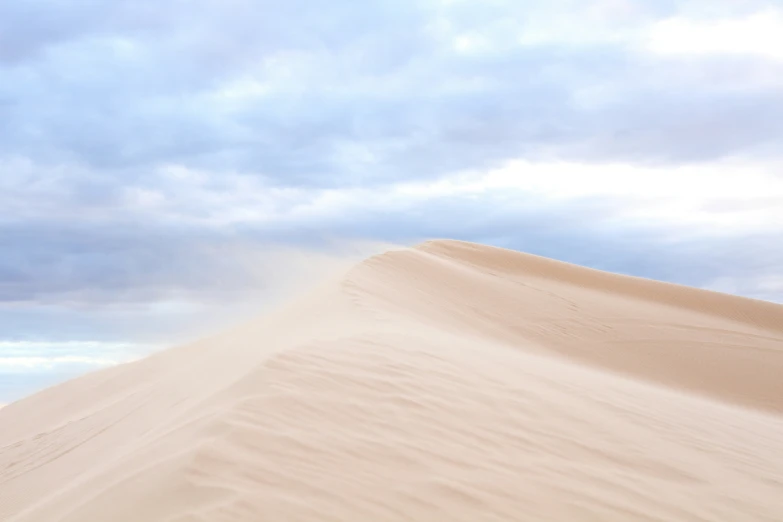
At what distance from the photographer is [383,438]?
15.6ft

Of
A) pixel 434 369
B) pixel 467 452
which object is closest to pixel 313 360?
pixel 434 369

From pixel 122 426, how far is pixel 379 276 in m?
5.47

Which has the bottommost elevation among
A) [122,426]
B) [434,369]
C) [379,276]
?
[122,426]

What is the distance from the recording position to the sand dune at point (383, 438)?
406cm

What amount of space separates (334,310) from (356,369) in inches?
129

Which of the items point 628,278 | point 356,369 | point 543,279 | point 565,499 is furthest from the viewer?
point 628,278

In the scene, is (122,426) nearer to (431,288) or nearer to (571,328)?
(431,288)

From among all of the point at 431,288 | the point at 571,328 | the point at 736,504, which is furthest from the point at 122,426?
the point at 571,328

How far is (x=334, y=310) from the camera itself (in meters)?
9.24

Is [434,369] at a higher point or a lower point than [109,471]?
higher

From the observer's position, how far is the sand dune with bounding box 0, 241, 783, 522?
4059 millimetres

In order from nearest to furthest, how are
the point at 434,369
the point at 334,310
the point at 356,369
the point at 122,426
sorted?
the point at 356,369, the point at 434,369, the point at 122,426, the point at 334,310

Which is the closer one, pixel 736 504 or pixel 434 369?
pixel 736 504

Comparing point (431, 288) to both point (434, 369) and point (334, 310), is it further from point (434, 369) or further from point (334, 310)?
point (434, 369)
